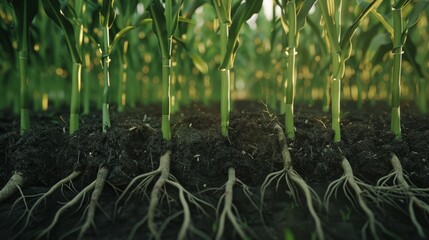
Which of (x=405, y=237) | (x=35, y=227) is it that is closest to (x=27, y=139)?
(x=35, y=227)

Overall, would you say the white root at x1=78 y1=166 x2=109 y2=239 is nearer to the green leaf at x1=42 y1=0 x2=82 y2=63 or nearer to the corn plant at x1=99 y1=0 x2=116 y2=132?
the corn plant at x1=99 y1=0 x2=116 y2=132

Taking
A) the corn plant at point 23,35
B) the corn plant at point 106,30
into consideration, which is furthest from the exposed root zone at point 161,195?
the corn plant at point 23,35

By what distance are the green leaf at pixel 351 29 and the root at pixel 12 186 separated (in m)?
1.93

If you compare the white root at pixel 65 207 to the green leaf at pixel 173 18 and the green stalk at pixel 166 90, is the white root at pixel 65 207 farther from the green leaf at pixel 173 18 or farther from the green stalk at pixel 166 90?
the green leaf at pixel 173 18

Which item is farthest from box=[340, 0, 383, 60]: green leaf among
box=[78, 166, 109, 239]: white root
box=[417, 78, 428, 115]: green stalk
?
box=[78, 166, 109, 239]: white root

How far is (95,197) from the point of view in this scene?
1.55m

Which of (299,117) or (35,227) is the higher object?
(299,117)

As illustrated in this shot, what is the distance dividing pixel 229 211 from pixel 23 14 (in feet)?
5.66

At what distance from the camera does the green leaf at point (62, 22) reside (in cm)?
186

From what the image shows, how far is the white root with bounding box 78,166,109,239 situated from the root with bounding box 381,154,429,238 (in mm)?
1357

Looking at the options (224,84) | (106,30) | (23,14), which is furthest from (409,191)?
(23,14)

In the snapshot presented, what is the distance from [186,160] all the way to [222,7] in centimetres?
86

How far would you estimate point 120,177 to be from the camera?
5.61 ft

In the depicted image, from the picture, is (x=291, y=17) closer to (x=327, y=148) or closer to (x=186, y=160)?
(x=327, y=148)
